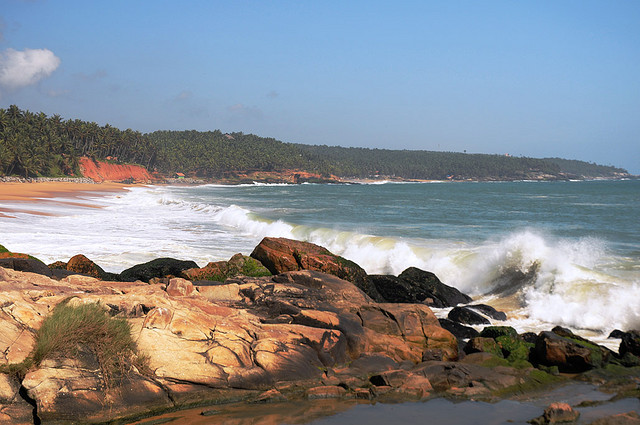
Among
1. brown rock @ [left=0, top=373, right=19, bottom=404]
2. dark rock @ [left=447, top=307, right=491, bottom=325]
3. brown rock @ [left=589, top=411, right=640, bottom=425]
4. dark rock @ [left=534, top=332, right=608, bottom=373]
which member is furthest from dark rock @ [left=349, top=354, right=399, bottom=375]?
brown rock @ [left=0, top=373, right=19, bottom=404]

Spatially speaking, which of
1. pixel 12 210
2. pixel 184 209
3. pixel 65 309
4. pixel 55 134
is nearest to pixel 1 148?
pixel 55 134

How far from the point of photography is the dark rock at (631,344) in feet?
32.3

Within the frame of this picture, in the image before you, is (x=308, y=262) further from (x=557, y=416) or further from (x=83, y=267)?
(x=557, y=416)

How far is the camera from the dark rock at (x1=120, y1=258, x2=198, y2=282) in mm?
14875

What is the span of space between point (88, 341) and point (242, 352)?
2017 mm

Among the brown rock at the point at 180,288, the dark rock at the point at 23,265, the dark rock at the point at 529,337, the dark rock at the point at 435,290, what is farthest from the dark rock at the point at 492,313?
the dark rock at the point at 23,265

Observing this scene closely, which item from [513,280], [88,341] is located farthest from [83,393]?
[513,280]

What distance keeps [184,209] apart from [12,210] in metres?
15.1

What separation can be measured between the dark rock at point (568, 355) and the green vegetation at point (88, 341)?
6480 mm

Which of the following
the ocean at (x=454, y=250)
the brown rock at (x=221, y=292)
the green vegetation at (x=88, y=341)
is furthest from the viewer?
the ocean at (x=454, y=250)

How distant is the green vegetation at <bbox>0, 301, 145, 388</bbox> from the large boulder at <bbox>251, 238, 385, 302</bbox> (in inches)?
298

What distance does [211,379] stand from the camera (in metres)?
7.16

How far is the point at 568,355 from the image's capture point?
9.04m

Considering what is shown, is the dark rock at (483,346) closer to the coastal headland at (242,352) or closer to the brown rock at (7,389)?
the coastal headland at (242,352)
